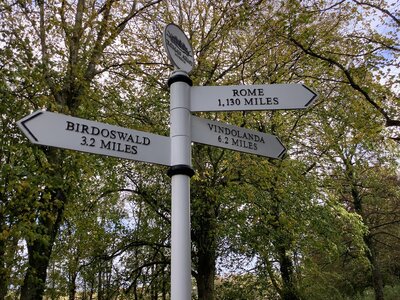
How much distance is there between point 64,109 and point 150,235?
304 inches

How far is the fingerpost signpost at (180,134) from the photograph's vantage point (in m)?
2.24

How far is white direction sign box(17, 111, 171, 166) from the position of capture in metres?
2.25

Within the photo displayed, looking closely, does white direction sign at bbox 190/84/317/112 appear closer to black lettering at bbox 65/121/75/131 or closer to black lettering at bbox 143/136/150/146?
black lettering at bbox 143/136/150/146

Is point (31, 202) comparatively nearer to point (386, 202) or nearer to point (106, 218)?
point (106, 218)

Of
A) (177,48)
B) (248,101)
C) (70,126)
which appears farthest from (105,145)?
(248,101)

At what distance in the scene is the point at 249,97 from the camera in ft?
9.16

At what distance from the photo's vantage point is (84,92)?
21.5 feet

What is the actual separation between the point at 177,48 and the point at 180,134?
2.25 feet

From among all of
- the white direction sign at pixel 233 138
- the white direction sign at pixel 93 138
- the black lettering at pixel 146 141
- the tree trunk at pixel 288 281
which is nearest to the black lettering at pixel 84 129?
the white direction sign at pixel 93 138

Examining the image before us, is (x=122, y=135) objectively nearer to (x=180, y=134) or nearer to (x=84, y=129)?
(x=84, y=129)

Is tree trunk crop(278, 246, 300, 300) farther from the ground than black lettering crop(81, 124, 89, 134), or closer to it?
farther from the ground

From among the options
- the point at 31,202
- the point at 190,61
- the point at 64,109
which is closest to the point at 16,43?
the point at 64,109

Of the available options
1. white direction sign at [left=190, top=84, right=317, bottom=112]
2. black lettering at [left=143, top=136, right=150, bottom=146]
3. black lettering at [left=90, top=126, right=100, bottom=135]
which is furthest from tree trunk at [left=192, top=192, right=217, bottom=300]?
black lettering at [left=90, top=126, right=100, bottom=135]

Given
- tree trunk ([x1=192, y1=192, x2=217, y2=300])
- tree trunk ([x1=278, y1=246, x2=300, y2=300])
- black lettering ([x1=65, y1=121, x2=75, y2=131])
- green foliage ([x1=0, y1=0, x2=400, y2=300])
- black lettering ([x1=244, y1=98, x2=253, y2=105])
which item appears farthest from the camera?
tree trunk ([x1=278, y1=246, x2=300, y2=300])
